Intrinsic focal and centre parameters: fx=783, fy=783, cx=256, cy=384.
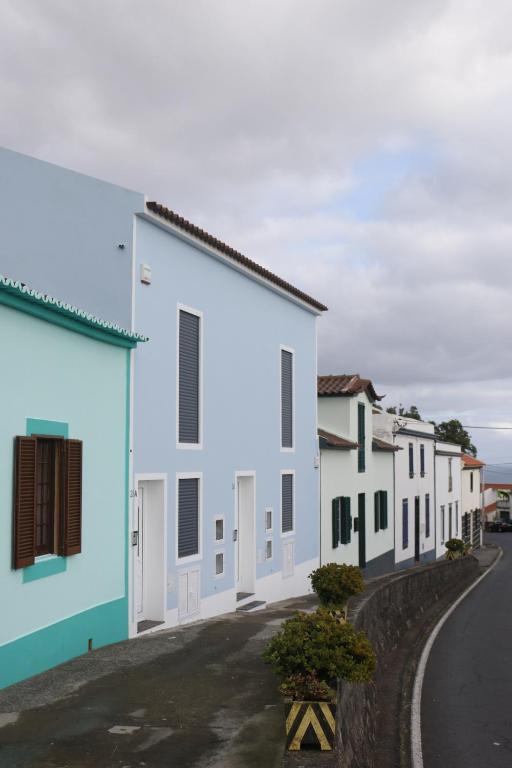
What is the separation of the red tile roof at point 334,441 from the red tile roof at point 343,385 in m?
1.41

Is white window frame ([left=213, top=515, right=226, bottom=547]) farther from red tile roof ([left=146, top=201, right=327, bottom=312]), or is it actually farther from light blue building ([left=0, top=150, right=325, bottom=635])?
red tile roof ([left=146, top=201, right=327, bottom=312])

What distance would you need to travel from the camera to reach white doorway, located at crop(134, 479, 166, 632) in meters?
14.1

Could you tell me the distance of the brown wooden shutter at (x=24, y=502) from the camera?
9664 mm

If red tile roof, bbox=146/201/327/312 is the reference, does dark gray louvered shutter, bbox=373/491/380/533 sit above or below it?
below

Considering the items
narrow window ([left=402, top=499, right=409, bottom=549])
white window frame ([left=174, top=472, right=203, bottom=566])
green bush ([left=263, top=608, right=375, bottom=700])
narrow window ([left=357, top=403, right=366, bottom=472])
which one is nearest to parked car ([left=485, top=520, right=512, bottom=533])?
narrow window ([left=402, top=499, right=409, bottom=549])

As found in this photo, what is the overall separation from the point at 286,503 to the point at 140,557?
7.71 metres

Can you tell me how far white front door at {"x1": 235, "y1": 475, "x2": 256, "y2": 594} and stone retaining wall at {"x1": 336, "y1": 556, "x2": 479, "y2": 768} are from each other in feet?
8.90

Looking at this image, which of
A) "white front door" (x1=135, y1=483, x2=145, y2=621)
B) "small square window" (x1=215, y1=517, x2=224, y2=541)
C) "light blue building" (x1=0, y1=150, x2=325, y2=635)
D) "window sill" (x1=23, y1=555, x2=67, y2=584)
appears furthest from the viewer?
"small square window" (x1=215, y1=517, x2=224, y2=541)

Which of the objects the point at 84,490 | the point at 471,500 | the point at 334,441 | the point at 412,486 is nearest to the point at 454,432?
the point at 471,500

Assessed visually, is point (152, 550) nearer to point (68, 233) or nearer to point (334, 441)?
point (68, 233)

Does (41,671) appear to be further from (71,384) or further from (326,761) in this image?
(326,761)

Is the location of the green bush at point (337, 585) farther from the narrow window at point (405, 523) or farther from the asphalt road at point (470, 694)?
the narrow window at point (405, 523)

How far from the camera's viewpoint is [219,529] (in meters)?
16.8

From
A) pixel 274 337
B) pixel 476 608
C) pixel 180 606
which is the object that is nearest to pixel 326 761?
pixel 180 606
